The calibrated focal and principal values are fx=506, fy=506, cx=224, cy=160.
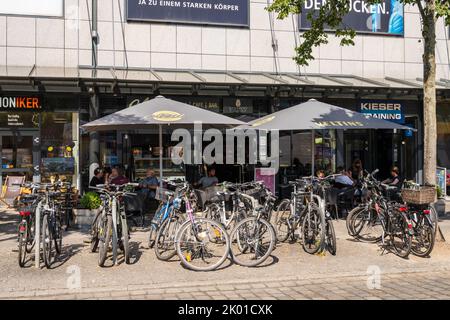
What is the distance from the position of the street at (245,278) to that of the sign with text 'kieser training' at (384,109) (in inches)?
357

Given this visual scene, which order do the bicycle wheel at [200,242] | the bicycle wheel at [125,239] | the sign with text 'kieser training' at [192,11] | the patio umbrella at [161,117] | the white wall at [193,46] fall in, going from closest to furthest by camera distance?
the bicycle wheel at [200,242]
the bicycle wheel at [125,239]
the patio umbrella at [161,117]
the white wall at [193,46]
the sign with text 'kieser training' at [192,11]

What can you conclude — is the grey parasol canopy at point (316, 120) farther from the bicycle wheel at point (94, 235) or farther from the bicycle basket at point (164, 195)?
the bicycle wheel at point (94, 235)

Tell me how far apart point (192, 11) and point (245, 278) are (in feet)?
36.5

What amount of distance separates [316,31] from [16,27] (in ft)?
29.4

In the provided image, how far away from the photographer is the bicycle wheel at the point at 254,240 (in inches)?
282

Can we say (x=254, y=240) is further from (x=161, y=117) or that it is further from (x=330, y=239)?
(x=161, y=117)

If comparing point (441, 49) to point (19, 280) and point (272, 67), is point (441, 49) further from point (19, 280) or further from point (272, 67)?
point (19, 280)

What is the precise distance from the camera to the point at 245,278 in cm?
652

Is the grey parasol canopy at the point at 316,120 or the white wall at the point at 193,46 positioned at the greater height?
the white wall at the point at 193,46

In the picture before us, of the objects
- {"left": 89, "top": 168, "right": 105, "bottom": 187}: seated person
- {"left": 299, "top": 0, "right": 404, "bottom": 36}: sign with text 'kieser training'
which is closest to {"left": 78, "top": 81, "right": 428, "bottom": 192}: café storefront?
{"left": 299, "top": 0, "right": 404, "bottom": 36}: sign with text 'kieser training'

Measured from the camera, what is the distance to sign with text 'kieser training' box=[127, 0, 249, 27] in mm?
15340

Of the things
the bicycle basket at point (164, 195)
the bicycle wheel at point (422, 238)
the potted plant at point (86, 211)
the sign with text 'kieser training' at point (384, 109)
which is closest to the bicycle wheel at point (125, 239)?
the bicycle basket at point (164, 195)

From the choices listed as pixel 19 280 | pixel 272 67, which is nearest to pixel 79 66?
pixel 272 67

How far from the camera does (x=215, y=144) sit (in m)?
15.8
